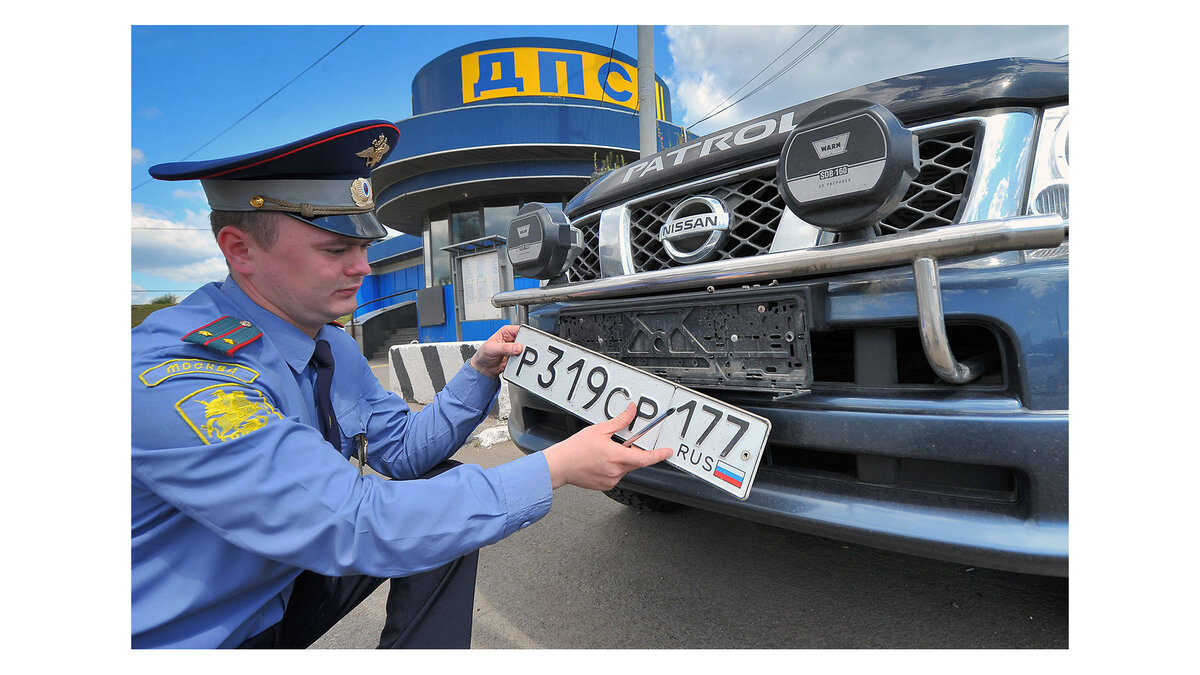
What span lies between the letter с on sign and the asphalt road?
10.8 meters

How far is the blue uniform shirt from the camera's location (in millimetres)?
922

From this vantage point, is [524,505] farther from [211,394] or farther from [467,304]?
[467,304]

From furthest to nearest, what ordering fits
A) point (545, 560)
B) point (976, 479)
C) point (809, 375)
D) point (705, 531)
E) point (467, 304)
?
point (467, 304) < point (705, 531) < point (545, 560) < point (809, 375) < point (976, 479)

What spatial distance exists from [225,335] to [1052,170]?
1.54m

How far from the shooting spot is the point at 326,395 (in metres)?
1.35

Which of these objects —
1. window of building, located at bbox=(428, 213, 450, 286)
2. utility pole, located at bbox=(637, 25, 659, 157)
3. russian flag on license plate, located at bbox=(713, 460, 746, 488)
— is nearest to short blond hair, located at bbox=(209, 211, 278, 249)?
russian flag on license plate, located at bbox=(713, 460, 746, 488)

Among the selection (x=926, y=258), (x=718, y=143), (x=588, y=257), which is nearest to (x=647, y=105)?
(x=588, y=257)

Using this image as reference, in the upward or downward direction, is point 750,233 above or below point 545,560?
above

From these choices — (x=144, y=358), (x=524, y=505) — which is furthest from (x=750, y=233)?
(x=144, y=358)

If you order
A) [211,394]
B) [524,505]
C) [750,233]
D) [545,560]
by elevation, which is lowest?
[545,560]

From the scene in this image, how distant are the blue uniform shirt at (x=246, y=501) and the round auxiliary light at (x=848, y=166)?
710 mm

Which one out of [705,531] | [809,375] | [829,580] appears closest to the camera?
[809,375]

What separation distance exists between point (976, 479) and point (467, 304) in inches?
316

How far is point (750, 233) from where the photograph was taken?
147cm
